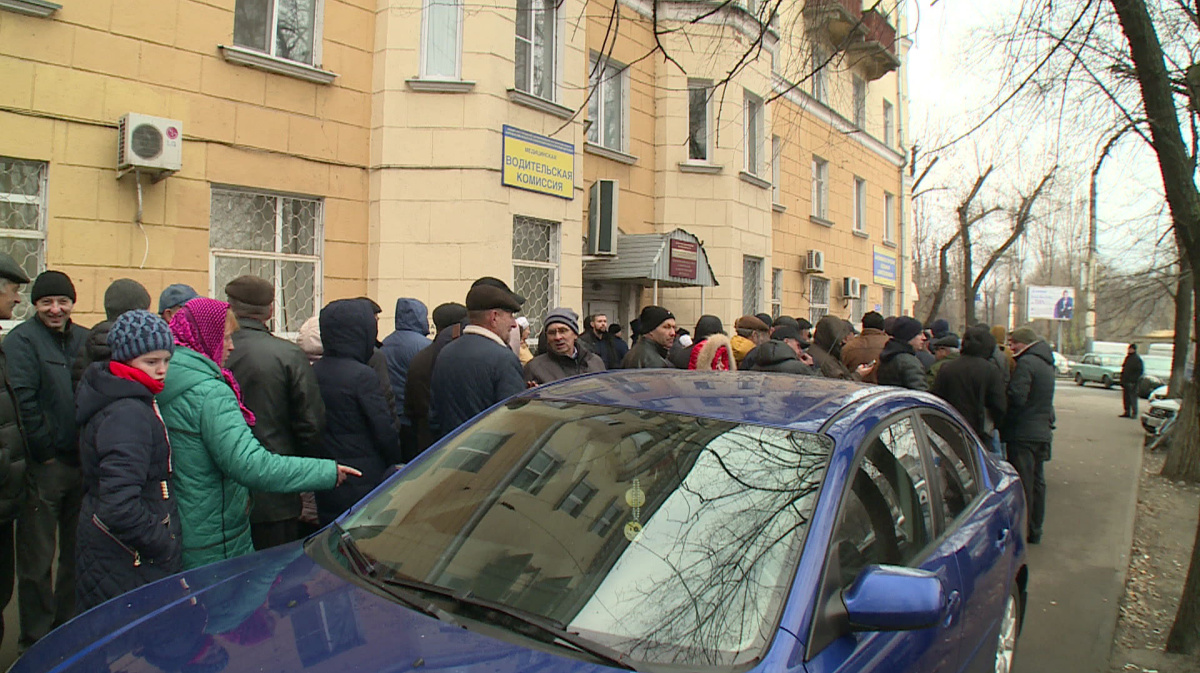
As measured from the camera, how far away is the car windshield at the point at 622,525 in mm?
1996

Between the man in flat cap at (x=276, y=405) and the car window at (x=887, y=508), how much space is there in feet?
8.19

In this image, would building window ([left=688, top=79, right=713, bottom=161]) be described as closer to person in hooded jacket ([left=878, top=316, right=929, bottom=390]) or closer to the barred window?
person in hooded jacket ([left=878, top=316, right=929, bottom=390])

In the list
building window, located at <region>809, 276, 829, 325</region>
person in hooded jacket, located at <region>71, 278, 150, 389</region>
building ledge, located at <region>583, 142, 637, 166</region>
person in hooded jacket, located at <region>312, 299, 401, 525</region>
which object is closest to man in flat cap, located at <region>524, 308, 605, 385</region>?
person in hooded jacket, located at <region>312, 299, 401, 525</region>

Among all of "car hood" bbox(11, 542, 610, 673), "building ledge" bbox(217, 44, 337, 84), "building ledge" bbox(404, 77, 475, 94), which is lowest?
"car hood" bbox(11, 542, 610, 673)

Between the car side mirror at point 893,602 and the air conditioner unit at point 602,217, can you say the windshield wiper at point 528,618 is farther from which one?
the air conditioner unit at point 602,217

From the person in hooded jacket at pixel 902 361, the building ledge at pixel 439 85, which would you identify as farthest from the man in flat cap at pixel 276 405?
the building ledge at pixel 439 85

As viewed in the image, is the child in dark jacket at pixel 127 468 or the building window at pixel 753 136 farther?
the building window at pixel 753 136

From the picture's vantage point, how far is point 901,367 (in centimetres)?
641

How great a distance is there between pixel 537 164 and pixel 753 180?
17.9 ft

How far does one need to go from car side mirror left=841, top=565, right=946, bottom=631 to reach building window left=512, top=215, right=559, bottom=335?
7694mm

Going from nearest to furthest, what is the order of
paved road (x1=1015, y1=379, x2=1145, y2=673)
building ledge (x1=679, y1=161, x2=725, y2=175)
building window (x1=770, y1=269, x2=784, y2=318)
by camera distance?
paved road (x1=1015, y1=379, x2=1145, y2=673), building ledge (x1=679, y1=161, x2=725, y2=175), building window (x1=770, y1=269, x2=784, y2=318)

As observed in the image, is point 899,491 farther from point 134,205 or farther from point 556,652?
point 134,205

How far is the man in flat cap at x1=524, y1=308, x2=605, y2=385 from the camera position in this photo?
5562 millimetres

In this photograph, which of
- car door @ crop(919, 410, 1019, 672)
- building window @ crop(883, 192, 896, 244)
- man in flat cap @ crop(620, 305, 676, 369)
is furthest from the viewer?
building window @ crop(883, 192, 896, 244)
